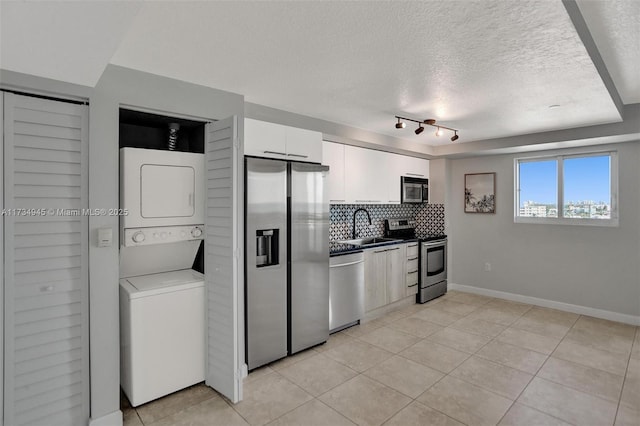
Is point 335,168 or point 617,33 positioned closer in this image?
point 617,33

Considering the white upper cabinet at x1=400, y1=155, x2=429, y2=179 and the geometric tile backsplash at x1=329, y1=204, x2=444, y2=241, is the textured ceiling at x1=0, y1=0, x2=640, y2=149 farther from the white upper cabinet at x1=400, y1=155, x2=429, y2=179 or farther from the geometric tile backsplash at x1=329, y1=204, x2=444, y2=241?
the white upper cabinet at x1=400, y1=155, x2=429, y2=179

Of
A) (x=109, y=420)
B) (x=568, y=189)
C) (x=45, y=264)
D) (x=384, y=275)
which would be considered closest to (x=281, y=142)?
(x=45, y=264)

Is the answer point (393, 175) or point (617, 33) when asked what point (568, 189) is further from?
point (617, 33)

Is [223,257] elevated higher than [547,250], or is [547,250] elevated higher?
[223,257]

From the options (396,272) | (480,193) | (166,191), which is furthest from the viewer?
(480,193)

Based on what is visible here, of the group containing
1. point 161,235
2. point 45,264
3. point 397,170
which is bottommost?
point 45,264

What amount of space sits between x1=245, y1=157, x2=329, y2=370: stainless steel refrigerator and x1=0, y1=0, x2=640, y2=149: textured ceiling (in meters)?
0.73

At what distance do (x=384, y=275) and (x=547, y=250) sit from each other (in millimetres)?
2306

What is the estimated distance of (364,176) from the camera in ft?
14.1

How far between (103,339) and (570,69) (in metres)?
3.48

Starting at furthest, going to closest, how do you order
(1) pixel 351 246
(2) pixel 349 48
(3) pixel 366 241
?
(3) pixel 366 241, (1) pixel 351 246, (2) pixel 349 48

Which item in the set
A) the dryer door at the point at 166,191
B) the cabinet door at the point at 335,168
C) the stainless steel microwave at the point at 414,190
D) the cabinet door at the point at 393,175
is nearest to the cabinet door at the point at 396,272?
the cabinet door at the point at 393,175

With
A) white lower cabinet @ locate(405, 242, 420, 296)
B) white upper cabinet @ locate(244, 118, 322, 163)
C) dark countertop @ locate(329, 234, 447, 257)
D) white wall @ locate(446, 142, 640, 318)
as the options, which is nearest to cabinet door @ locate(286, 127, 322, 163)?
white upper cabinet @ locate(244, 118, 322, 163)

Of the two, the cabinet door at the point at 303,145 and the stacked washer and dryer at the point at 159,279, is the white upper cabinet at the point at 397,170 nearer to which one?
the cabinet door at the point at 303,145
